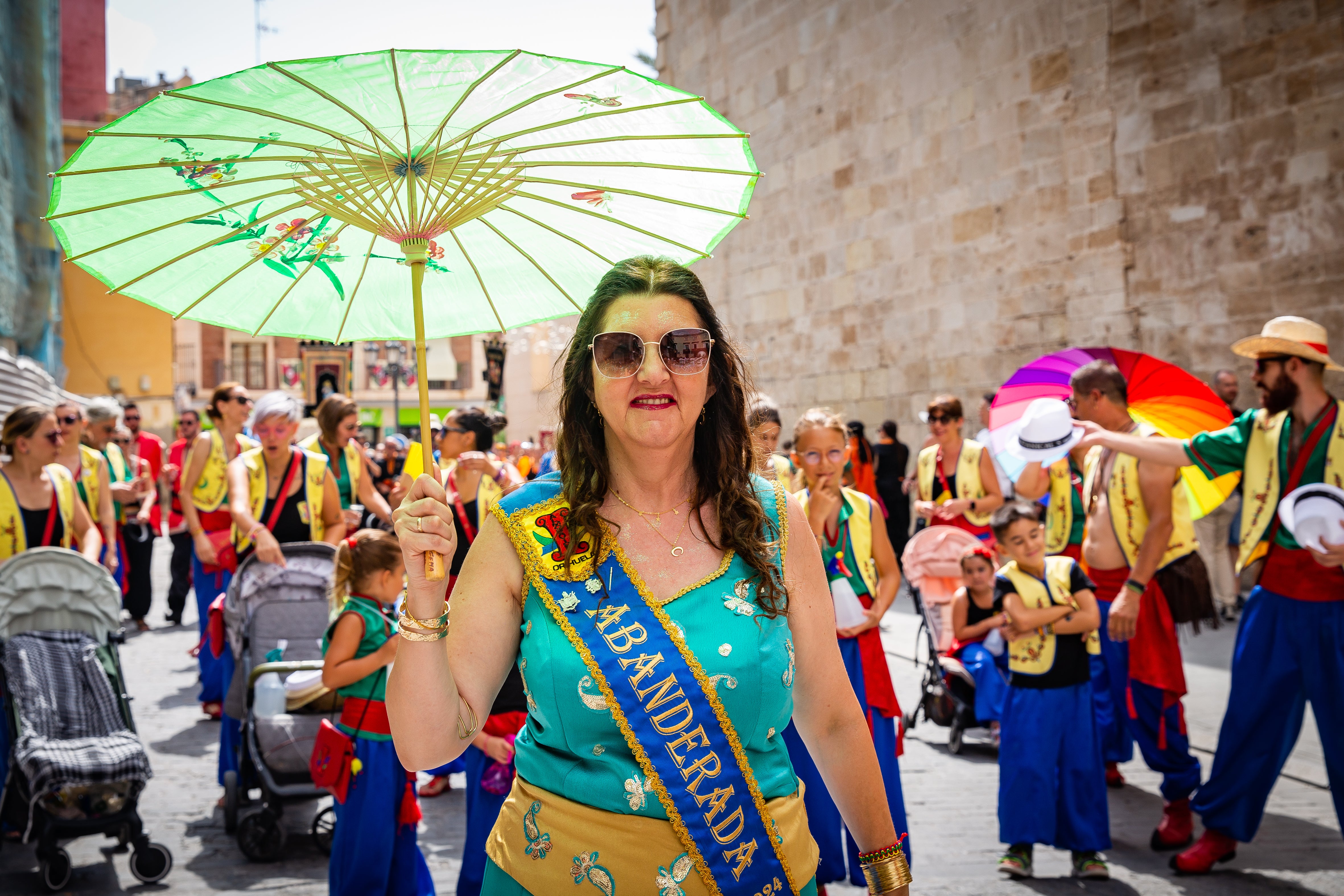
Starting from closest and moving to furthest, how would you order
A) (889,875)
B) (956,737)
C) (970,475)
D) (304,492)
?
(889,875), (304,492), (956,737), (970,475)

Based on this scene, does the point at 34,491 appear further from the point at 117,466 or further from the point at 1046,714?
the point at 1046,714

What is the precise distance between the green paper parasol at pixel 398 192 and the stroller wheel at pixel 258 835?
3114 millimetres

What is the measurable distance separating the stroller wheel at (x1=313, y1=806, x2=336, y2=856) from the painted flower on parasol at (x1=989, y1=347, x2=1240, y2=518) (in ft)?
12.9

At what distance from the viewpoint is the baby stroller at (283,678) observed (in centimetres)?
494

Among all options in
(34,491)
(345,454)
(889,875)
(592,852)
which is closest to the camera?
(592,852)

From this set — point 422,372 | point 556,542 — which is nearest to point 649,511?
point 556,542

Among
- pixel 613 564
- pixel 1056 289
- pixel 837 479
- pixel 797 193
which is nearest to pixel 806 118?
pixel 797 193

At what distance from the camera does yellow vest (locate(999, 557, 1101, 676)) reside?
500cm

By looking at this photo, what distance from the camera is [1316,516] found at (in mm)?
4328

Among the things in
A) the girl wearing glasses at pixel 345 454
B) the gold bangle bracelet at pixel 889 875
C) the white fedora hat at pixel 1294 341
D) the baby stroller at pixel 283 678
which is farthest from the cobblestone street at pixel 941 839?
the gold bangle bracelet at pixel 889 875

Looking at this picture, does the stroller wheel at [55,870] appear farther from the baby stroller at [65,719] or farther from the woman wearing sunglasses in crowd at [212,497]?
the woman wearing sunglasses in crowd at [212,497]

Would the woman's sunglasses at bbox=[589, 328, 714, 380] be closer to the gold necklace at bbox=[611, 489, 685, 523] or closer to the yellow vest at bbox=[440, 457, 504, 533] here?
the gold necklace at bbox=[611, 489, 685, 523]

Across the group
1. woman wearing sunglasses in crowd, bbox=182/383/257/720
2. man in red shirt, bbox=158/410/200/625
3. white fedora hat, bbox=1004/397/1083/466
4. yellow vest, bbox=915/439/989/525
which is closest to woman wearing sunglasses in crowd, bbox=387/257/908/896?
white fedora hat, bbox=1004/397/1083/466

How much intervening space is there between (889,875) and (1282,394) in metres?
3.58
